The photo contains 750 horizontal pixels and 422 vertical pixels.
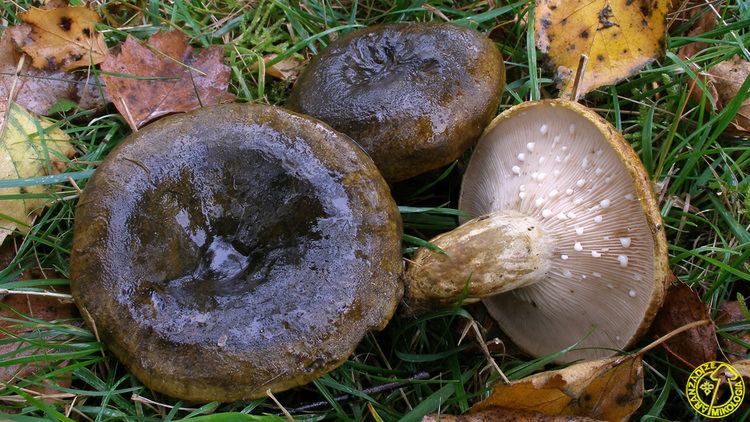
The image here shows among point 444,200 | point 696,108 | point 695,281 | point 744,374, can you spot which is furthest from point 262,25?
point 744,374

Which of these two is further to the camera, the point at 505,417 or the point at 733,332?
the point at 733,332

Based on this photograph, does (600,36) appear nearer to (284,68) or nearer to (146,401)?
(284,68)

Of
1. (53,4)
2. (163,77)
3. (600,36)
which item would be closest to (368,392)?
(163,77)

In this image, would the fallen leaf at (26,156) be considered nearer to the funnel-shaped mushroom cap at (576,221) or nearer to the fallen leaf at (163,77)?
the fallen leaf at (163,77)

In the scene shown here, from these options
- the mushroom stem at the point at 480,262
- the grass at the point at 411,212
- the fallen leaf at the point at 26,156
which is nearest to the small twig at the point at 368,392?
the grass at the point at 411,212

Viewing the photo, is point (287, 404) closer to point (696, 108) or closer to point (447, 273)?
point (447, 273)
